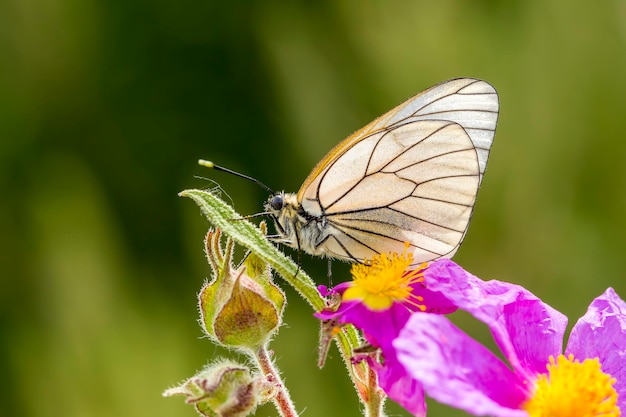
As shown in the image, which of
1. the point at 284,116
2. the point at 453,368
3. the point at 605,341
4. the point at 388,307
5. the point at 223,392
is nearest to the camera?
the point at 453,368

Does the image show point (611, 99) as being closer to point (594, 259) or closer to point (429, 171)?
point (594, 259)

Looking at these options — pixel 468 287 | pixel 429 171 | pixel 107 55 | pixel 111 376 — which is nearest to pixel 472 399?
pixel 468 287

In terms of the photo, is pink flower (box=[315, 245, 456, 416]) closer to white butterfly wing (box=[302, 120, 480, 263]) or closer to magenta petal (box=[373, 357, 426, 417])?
magenta petal (box=[373, 357, 426, 417])

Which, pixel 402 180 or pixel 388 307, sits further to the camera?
pixel 402 180

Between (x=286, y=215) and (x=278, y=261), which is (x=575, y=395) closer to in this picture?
(x=278, y=261)

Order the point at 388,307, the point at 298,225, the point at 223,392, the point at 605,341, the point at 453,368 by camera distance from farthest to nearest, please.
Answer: the point at 298,225 < the point at 605,341 < the point at 388,307 < the point at 223,392 < the point at 453,368

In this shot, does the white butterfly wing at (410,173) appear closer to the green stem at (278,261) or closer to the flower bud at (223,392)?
the green stem at (278,261)

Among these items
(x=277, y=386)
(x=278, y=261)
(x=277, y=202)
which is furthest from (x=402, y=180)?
(x=277, y=386)
